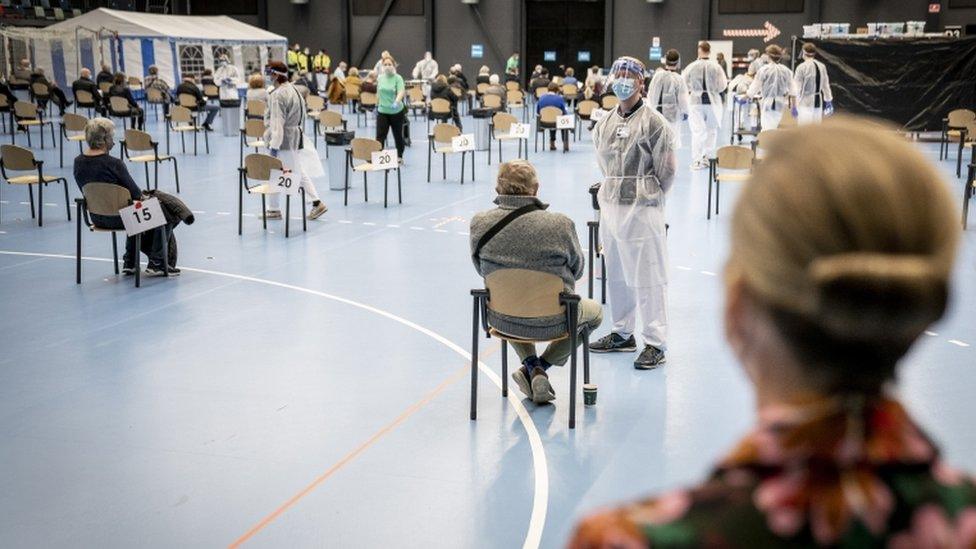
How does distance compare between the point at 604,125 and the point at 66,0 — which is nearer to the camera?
the point at 604,125

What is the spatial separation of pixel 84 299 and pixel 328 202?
15.9 ft

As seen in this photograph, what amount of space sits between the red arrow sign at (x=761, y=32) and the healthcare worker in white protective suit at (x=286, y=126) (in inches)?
890

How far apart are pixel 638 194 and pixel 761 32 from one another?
2650cm

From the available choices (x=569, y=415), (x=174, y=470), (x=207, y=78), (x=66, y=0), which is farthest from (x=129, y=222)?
(x=66, y=0)

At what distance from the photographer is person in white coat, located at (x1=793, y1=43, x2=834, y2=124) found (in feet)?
50.5

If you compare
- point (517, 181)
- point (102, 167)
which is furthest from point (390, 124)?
Answer: point (517, 181)

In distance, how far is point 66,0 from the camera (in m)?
33.9

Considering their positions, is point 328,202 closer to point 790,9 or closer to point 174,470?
point 174,470

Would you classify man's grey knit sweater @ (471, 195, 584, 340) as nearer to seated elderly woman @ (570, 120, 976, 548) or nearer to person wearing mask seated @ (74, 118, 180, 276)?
seated elderly woman @ (570, 120, 976, 548)

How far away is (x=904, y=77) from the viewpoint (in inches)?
720

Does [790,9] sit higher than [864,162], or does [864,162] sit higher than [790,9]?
[790,9]

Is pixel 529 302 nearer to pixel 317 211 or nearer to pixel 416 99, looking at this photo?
pixel 317 211

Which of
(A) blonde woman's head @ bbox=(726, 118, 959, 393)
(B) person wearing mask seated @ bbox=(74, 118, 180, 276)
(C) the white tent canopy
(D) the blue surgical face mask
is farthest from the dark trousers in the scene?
(C) the white tent canopy

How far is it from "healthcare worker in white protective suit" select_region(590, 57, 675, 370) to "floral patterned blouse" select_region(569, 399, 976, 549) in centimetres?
509
